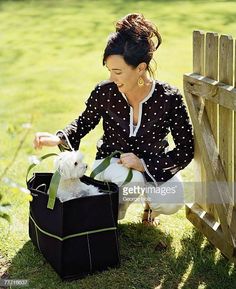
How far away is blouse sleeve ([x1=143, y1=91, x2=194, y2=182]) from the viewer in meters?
3.44

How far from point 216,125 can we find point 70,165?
0.80 metres

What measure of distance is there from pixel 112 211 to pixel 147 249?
1.59 ft

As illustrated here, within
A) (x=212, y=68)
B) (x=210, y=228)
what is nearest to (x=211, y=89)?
(x=212, y=68)

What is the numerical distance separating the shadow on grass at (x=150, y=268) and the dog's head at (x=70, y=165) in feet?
1.79

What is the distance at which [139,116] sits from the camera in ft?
11.5

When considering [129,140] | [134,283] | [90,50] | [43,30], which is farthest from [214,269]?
[43,30]

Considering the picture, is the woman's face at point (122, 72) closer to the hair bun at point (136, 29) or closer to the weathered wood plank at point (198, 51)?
the hair bun at point (136, 29)

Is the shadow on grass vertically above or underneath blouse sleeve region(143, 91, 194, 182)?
underneath

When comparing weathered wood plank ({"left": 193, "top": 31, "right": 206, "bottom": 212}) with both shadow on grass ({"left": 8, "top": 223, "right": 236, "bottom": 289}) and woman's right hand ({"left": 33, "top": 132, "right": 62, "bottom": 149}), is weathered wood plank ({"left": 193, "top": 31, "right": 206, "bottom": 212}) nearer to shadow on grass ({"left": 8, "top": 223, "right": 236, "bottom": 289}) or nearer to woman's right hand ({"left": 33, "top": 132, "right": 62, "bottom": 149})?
shadow on grass ({"left": 8, "top": 223, "right": 236, "bottom": 289})

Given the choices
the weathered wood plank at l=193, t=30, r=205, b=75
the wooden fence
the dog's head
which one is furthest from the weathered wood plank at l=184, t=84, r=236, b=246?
the dog's head

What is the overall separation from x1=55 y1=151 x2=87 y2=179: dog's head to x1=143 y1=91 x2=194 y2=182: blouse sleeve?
50 cm

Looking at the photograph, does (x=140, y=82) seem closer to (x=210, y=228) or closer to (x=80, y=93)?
(x=210, y=228)

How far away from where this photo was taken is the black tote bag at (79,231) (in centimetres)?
305

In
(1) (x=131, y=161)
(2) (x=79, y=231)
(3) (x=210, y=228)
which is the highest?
(1) (x=131, y=161)
